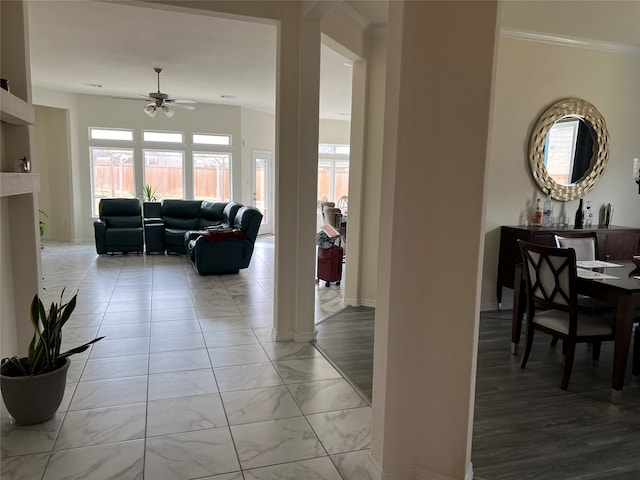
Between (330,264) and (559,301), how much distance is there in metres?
3.29

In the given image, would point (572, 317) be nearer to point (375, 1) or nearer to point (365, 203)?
point (365, 203)

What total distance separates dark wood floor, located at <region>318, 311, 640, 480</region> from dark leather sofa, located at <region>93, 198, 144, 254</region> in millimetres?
5285

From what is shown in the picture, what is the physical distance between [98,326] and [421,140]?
3.69 metres

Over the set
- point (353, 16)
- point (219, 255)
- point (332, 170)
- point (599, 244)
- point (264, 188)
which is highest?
point (353, 16)

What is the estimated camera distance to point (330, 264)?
6.11 meters

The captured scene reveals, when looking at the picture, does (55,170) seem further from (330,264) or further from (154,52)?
(330,264)

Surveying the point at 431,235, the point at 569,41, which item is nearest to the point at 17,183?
the point at 431,235

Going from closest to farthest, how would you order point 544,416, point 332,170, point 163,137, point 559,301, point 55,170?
point 544,416 < point 559,301 < point 55,170 < point 163,137 < point 332,170

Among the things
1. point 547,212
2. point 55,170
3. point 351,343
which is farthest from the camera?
point 55,170

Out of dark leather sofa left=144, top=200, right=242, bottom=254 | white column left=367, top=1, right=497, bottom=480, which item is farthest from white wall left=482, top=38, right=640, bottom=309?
dark leather sofa left=144, top=200, right=242, bottom=254

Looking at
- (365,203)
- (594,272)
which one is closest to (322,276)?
(365,203)

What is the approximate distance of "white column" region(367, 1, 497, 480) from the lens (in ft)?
6.30

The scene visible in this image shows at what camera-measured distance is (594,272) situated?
345cm

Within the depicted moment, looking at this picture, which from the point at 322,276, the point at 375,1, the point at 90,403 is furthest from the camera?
the point at 322,276
